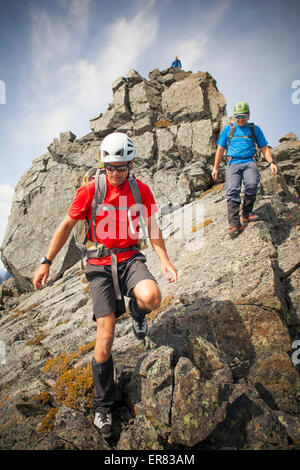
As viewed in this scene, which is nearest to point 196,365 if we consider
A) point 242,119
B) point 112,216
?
point 112,216

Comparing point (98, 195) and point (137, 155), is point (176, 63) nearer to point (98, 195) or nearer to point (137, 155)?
point (137, 155)

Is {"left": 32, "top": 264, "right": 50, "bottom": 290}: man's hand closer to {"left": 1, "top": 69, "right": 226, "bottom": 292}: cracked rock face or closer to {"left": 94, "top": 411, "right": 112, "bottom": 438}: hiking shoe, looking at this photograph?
{"left": 94, "top": 411, "right": 112, "bottom": 438}: hiking shoe

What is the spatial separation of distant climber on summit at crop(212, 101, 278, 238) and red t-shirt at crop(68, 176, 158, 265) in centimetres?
453

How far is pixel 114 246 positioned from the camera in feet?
16.8

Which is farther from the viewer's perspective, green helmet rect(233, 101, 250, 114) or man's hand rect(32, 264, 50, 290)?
green helmet rect(233, 101, 250, 114)

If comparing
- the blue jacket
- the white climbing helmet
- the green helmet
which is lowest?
the white climbing helmet

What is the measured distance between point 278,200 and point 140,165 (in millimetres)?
17652

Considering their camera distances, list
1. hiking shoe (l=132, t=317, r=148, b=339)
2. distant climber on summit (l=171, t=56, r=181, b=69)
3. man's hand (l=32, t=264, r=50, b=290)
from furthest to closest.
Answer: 1. distant climber on summit (l=171, t=56, r=181, b=69)
2. hiking shoe (l=132, t=317, r=148, b=339)
3. man's hand (l=32, t=264, r=50, b=290)

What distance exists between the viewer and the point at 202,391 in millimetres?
3969

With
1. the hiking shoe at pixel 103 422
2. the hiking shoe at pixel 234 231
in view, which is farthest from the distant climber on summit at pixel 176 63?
the hiking shoe at pixel 103 422

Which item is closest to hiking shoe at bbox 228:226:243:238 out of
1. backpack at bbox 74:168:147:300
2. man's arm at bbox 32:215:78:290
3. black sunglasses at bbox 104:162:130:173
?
backpack at bbox 74:168:147:300

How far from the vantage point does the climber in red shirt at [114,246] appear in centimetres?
454

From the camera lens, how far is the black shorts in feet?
15.0

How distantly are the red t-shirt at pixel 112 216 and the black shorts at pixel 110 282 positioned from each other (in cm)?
18
